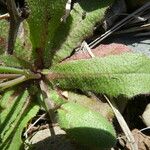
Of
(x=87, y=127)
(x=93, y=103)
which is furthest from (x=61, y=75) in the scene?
(x=87, y=127)

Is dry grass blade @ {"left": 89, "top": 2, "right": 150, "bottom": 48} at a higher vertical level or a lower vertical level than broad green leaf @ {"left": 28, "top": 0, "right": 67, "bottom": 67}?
lower

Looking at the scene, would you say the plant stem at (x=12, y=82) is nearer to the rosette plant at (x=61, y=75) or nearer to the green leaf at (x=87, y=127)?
the rosette plant at (x=61, y=75)

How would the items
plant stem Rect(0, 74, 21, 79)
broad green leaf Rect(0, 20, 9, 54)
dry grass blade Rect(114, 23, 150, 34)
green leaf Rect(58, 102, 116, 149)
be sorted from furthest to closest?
dry grass blade Rect(114, 23, 150, 34) < broad green leaf Rect(0, 20, 9, 54) < plant stem Rect(0, 74, 21, 79) < green leaf Rect(58, 102, 116, 149)

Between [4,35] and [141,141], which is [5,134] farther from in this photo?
[141,141]

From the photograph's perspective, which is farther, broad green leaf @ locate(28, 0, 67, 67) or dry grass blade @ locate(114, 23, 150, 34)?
dry grass blade @ locate(114, 23, 150, 34)

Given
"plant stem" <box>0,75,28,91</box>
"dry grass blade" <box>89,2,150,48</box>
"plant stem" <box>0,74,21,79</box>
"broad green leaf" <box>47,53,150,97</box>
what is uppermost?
"plant stem" <box>0,74,21,79</box>

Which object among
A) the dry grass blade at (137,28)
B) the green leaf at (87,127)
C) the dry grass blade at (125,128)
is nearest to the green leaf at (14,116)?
the green leaf at (87,127)

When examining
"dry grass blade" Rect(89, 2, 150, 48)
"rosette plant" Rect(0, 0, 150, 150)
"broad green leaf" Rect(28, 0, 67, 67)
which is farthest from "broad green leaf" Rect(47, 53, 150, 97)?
"dry grass blade" Rect(89, 2, 150, 48)

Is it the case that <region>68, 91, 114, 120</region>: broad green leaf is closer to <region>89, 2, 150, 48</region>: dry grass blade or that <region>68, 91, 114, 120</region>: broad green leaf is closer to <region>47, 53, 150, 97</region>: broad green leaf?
<region>47, 53, 150, 97</region>: broad green leaf

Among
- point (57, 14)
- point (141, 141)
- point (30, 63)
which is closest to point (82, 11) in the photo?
point (57, 14)
